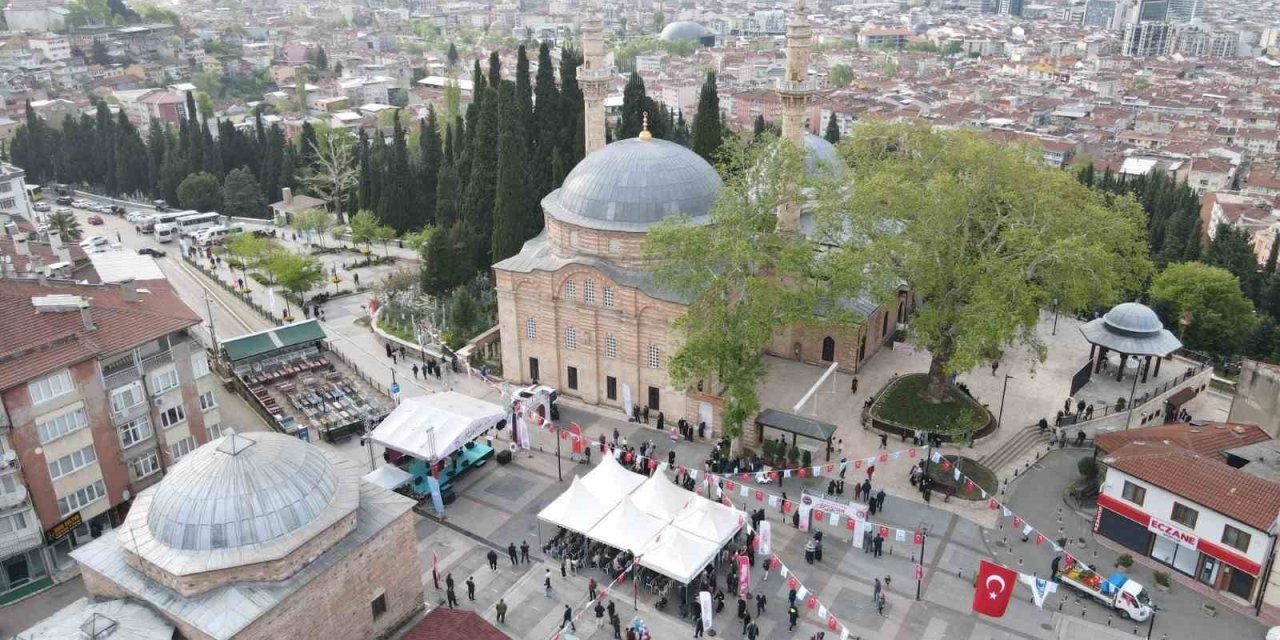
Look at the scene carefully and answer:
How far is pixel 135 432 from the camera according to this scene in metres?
36.0

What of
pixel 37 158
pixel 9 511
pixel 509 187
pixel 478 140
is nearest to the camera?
pixel 9 511

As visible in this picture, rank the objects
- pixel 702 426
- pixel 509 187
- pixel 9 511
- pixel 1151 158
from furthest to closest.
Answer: pixel 1151 158
pixel 509 187
pixel 702 426
pixel 9 511

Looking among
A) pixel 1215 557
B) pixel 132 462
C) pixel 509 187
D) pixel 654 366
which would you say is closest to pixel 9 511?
pixel 132 462

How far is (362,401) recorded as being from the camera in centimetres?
4716

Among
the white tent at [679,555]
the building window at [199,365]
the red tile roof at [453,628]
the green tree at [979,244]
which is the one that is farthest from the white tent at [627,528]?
the building window at [199,365]

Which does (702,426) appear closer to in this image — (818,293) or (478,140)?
(818,293)

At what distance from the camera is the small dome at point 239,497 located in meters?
24.6

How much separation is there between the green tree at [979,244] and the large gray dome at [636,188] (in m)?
7.26

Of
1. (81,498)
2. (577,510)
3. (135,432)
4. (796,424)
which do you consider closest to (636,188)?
(796,424)

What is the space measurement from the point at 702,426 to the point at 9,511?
90.8 feet

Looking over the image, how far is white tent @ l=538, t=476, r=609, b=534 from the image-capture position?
3250 cm

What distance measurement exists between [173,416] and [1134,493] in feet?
127

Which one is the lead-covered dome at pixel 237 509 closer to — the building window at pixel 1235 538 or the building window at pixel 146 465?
the building window at pixel 146 465

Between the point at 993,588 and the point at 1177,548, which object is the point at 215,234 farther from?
the point at 1177,548
